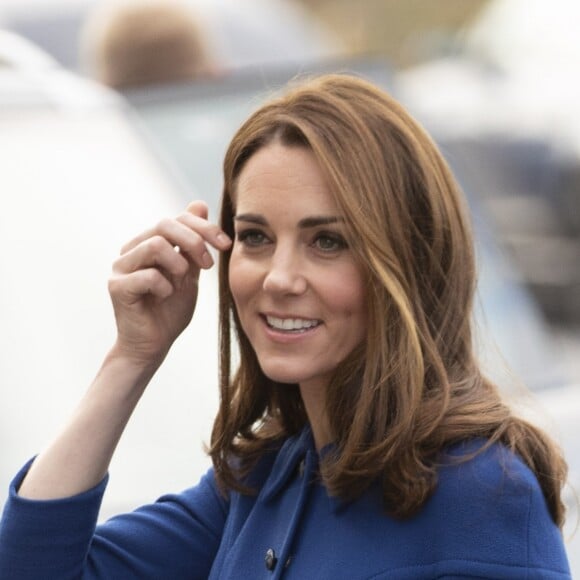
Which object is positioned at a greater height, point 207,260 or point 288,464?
point 207,260

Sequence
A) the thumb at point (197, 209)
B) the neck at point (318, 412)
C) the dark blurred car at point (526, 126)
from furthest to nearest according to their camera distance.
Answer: the dark blurred car at point (526, 126) < the thumb at point (197, 209) < the neck at point (318, 412)

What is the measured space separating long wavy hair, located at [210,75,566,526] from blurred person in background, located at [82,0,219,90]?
2.57 m

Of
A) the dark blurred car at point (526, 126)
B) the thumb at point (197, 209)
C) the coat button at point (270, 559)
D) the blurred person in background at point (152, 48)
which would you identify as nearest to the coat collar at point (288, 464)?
the coat button at point (270, 559)

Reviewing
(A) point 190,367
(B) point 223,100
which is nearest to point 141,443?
(A) point 190,367

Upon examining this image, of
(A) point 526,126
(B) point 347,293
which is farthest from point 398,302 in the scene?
(A) point 526,126

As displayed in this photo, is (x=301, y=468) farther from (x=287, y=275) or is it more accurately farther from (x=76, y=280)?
(x=76, y=280)

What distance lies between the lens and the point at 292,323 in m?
1.95

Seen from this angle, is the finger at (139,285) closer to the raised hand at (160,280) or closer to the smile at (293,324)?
the raised hand at (160,280)

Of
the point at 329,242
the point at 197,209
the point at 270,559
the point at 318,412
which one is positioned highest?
the point at 197,209

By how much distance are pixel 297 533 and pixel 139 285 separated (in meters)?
0.42

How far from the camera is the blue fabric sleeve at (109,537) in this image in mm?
2041

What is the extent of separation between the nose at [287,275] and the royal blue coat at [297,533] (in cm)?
27

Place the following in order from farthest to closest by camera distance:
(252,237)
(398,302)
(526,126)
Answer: (526,126) → (252,237) → (398,302)

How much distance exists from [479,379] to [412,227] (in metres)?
0.22
